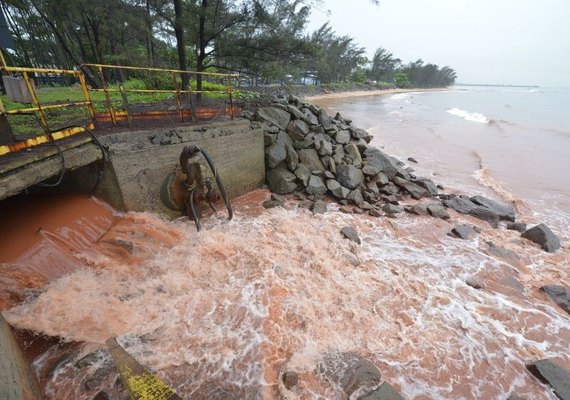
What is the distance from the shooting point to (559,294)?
4402mm

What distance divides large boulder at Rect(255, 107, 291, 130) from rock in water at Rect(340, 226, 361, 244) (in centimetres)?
408

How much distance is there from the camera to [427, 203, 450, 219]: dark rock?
6909 mm

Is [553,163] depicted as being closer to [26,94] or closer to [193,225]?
[193,225]

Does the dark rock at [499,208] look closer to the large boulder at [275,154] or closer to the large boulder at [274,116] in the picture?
the large boulder at [275,154]

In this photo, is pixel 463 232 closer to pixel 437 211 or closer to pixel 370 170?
pixel 437 211

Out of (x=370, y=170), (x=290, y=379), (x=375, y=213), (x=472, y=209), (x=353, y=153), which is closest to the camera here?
(x=290, y=379)

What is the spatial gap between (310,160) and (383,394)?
246 inches

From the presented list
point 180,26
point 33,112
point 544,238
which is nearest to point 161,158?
point 33,112

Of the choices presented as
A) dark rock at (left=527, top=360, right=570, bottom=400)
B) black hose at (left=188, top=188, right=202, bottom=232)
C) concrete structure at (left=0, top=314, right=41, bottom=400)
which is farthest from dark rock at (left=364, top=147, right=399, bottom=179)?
concrete structure at (left=0, top=314, right=41, bottom=400)

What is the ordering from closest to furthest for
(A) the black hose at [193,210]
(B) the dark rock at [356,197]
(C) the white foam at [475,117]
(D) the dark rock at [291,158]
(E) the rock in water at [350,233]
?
(A) the black hose at [193,210] < (E) the rock in water at [350,233] < (B) the dark rock at [356,197] < (D) the dark rock at [291,158] < (C) the white foam at [475,117]

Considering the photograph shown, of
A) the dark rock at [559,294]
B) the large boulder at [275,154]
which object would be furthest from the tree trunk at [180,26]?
the dark rock at [559,294]

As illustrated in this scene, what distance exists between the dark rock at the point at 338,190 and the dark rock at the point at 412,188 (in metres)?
1.98

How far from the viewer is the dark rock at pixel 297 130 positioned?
8344 mm

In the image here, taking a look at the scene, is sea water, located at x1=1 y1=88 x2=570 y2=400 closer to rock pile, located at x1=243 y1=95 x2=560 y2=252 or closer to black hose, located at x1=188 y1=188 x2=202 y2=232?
black hose, located at x1=188 y1=188 x2=202 y2=232
